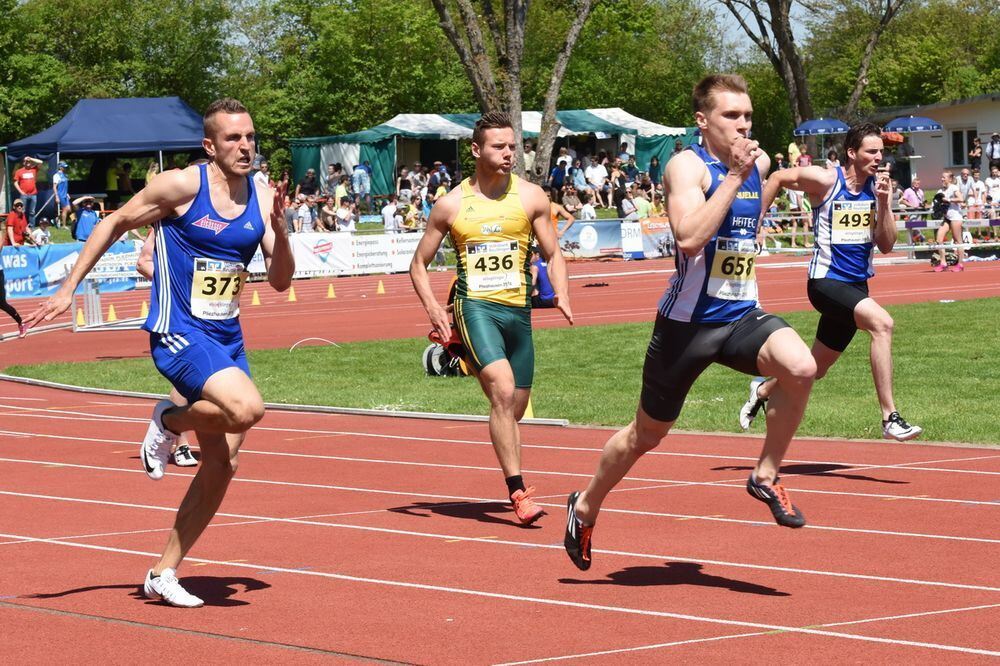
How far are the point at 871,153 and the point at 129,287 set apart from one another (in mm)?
23797

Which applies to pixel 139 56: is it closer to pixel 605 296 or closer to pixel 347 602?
pixel 605 296

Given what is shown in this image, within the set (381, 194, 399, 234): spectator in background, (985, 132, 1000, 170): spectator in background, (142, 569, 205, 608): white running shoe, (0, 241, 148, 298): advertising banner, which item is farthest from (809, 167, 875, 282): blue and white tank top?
(985, 132, 1000, 170): spectator in background

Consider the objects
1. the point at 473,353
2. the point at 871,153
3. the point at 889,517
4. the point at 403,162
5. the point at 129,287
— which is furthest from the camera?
the point at 403,162

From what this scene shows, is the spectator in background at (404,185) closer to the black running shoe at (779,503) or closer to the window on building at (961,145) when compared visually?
the window on building at (961,145)

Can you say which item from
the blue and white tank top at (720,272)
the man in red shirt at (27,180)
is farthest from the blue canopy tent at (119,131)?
the blue and white tank top at (720,272)

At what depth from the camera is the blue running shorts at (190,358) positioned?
20.3 feet

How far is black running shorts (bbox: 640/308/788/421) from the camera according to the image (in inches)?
251

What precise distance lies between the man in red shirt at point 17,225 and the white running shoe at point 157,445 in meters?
28.1

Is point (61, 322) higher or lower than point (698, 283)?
lower

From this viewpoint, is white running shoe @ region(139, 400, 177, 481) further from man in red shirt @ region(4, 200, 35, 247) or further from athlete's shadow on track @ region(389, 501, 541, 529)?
man in red shirt @ region(4, 200, 35, 247)

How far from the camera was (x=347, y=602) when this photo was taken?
6.32 metres

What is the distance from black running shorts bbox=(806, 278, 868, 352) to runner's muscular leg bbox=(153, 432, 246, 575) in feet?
15.7

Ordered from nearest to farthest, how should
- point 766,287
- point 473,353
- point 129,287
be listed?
point 473,353 < point 766,287 < point 129,287

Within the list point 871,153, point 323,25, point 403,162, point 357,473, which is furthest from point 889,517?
point 323,25
